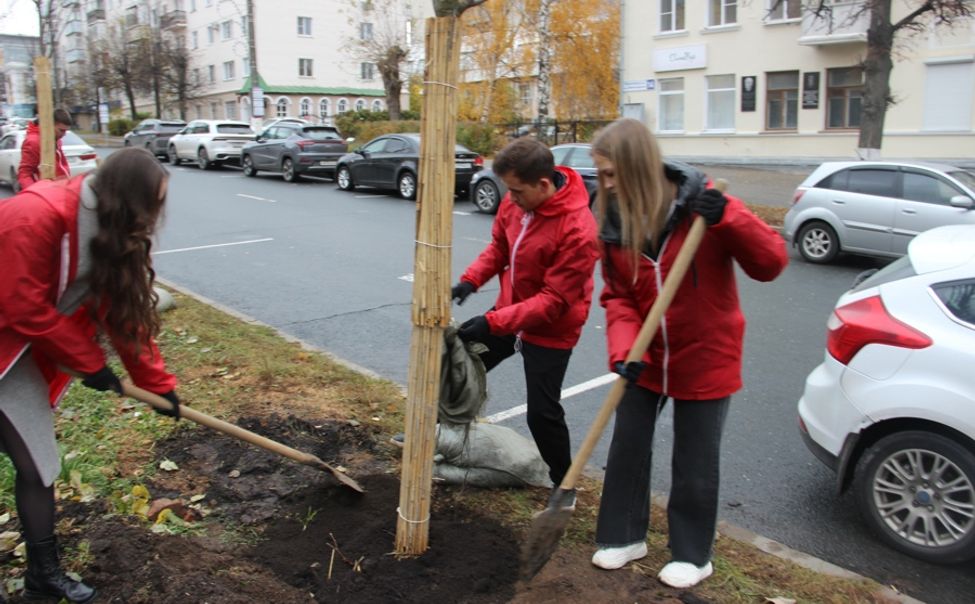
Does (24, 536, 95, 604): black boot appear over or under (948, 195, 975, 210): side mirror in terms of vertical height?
under

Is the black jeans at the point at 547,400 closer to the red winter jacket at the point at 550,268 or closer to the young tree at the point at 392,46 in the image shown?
the red winter jacket at the point at 550,268

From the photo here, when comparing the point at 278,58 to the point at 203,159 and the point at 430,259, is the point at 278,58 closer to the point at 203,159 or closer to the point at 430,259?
the point at 203,159

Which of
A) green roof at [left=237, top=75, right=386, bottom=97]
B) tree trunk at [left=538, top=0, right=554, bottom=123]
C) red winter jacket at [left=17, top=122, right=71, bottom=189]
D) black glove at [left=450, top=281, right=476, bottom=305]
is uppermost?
green roof at [left=237, top=75, right=386, bottom=97]

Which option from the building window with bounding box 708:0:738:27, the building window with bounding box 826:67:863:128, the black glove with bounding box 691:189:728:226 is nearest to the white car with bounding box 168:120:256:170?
the building window with bounding box 708:0:738:27

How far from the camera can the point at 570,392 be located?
5883 mm

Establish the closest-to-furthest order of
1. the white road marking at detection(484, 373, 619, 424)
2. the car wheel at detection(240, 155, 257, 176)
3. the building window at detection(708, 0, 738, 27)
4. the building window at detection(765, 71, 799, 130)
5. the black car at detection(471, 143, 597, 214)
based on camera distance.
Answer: the white road marking at detection(484, 373, 619, 424) < the black car at detection(471, 143, 597, 214) < the car wheel at detection(240, 155, 257, 176) < the building window at detection(765, 71, 799, 130) < the building window at detection(708, 0, 738, 27)

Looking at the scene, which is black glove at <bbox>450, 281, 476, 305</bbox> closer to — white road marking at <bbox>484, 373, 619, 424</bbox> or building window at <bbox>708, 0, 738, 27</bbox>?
white road marking at <bbox>484, 373, 619, 424</bbox>

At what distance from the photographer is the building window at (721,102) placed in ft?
90.3

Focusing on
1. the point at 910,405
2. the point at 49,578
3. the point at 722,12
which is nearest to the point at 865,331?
the point at 910,405

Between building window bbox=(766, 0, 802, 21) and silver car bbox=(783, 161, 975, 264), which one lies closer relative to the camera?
silver car bbox=(783, 161, 975, 264)

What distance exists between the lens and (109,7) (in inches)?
2913

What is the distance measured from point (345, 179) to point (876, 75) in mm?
12151

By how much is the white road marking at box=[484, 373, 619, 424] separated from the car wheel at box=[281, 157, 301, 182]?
17774mm

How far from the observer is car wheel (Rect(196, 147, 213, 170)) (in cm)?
2653
